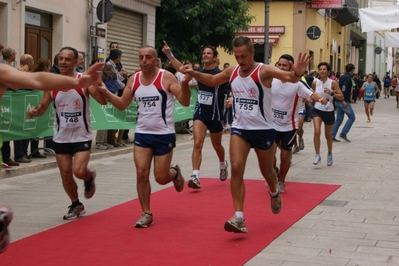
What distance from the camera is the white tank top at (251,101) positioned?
7.77 meters

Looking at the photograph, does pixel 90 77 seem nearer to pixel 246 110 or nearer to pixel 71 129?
pixel 246 110

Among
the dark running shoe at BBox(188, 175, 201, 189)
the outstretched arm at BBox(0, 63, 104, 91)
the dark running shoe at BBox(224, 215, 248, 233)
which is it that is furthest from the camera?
the dark running shoe at BBox(188, 175, 201, 189)

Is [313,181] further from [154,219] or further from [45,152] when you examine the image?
[45,152]

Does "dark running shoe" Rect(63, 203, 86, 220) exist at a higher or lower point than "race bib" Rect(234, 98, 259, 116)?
lower

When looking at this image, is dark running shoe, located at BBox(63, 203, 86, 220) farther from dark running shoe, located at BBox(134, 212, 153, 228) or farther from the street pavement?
dark running shoe, located at BBox(134, 212, 153, 228)

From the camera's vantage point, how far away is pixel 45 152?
14.2 m

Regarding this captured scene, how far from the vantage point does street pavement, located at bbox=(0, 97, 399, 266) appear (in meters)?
6.96

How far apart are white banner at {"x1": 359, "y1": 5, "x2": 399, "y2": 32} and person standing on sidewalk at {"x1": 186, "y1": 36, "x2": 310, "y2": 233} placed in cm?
1411

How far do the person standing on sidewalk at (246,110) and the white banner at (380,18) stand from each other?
14.1 m

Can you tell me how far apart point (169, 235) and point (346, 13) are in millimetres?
46132

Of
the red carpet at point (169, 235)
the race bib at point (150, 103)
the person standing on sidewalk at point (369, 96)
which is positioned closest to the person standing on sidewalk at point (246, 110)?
the red carpet at point (169, 235)

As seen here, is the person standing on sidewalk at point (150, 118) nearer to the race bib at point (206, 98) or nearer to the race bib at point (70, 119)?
the race bib at point (70, 119)

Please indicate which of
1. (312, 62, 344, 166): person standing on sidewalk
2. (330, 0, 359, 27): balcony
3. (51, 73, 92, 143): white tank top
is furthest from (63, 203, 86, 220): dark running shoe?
(330, 0, 359, 27): balcony

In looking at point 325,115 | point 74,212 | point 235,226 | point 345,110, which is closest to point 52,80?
point 235,226
